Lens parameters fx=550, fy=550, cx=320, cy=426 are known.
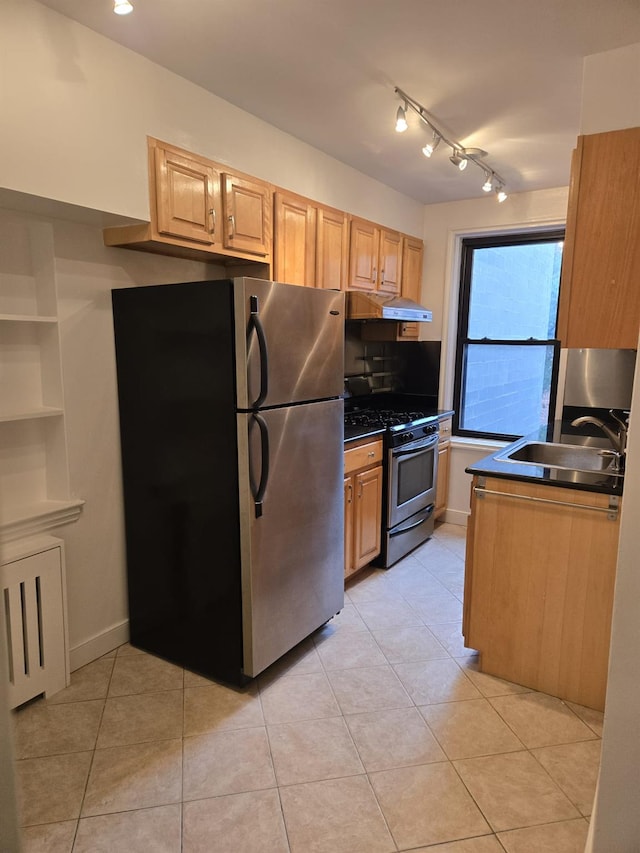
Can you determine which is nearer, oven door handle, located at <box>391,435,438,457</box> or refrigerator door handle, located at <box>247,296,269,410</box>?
refrigerator door handle, located at <box>247,296,269,410</box>

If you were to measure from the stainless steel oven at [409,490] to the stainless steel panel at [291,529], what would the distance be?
76 cm

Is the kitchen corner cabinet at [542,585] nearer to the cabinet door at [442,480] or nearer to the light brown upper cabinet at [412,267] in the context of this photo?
the cabinet door at [442,480]

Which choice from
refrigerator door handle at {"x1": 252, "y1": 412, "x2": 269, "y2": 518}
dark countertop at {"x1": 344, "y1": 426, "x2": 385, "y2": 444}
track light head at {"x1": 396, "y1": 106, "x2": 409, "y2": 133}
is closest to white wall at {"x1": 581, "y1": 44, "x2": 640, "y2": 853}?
refrigerator door handle at {"x1": 252, "y1": 412, "x2": 269, "y2": 518}

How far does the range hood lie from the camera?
11.1 feet

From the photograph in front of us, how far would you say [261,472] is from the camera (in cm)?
218

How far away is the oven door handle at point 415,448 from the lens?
3425mm

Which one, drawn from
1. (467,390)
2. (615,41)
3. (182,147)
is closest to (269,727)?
(182,147)

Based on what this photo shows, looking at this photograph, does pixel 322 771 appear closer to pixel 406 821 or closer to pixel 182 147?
pixel 406 821

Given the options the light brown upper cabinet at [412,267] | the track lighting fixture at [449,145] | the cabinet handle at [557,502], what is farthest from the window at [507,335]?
the cabinet handle at [557,502]

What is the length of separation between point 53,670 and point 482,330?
3.67 meters

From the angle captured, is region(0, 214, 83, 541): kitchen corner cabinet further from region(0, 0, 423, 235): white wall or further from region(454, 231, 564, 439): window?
region(454, 231, 564, 439): window

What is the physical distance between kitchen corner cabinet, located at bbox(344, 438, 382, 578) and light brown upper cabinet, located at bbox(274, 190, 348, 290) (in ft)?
3.22

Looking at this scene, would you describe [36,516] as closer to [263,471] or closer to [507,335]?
[263,471]

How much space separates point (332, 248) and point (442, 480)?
199 cm
